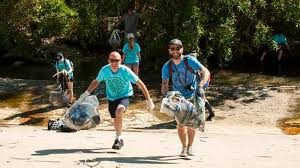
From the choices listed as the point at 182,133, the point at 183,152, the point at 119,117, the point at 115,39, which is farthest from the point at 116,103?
the point at 115,39

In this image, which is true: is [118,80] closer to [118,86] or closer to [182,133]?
[118,86]

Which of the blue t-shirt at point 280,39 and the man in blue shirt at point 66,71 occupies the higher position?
the blue t-shirt at point 280,39

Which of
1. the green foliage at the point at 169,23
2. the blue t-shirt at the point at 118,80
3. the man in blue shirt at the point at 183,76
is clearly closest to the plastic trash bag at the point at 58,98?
the green foliage at the point at 169,23

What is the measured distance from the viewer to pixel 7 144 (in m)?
9.38

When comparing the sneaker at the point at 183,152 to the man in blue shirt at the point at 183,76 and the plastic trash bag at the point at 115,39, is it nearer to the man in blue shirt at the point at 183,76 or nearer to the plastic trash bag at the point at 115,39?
the man in blue shirt at the point at 183,76

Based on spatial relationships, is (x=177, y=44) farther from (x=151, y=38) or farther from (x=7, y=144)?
(x=151, y=38)

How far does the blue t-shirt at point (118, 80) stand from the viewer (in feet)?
29.1

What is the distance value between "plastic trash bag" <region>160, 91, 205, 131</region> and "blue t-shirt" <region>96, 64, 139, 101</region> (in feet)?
2.99

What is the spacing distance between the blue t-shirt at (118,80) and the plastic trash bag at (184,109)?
912mm

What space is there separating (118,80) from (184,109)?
1.31m

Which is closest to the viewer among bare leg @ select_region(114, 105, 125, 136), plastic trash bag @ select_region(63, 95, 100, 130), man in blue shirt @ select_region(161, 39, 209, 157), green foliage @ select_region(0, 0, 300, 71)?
man in blue shirt @ select_region(161, 39, 209, 157)

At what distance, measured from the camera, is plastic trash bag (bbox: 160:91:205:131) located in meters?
8.08

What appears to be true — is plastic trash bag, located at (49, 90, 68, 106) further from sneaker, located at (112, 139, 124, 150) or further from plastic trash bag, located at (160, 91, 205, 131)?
plastic trash bag, located at (160, 91, 205, 131)

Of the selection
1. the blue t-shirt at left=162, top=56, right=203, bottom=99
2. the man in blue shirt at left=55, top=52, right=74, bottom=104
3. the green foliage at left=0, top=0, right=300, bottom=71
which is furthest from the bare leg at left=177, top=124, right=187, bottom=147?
the green foliage at left=0, top=0, right=300, bottom=71
